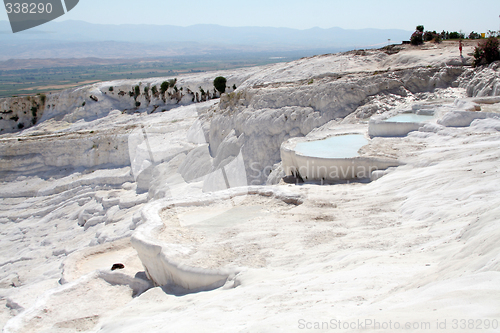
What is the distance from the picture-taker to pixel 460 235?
371 centimetres

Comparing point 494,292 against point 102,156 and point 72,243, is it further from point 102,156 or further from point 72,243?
point 102,156

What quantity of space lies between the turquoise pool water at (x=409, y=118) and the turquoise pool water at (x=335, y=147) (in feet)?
3.27

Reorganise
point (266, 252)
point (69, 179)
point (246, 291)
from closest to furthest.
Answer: point (246, 291)
point (266, 252)
point (69, 179)

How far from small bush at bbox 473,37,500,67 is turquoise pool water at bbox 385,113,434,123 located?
14.6 ft

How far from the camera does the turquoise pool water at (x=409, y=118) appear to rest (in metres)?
9.36

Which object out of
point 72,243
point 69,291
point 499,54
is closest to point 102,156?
point 72,243

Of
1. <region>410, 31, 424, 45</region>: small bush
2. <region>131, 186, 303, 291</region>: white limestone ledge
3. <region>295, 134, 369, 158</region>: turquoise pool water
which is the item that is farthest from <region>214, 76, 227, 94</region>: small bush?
<region>131, 186, 303, 291</region>: white limestone ledge

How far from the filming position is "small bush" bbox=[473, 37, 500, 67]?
1224 centimetres

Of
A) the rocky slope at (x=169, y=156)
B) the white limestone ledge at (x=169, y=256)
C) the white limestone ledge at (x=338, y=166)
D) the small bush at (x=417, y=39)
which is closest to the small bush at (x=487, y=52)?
the rocky slope at (x=169, y=156)

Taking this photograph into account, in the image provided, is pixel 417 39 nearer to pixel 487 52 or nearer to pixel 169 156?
pixel 487 52

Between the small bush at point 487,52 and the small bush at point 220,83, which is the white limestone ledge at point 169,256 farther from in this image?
the small bush at point 220,83

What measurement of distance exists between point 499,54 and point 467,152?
25.7ft

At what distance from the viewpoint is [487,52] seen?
41.0 ft

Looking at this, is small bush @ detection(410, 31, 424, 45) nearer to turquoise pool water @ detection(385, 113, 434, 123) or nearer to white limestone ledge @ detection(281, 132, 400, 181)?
turquoise pool water @ detection(385, 113, 434, 123)
